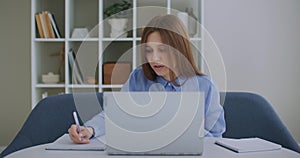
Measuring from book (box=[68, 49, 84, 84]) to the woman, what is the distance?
1430mm

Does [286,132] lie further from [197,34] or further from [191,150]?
[197,34]

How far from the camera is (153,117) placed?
3.22 ft

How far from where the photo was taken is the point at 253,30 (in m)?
3.33

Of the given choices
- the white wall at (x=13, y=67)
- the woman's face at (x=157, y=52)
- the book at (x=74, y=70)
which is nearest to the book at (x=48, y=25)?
the book at (x=74, y=70)

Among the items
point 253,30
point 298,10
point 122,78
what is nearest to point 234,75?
point 253,30

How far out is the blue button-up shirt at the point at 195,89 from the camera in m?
1.38

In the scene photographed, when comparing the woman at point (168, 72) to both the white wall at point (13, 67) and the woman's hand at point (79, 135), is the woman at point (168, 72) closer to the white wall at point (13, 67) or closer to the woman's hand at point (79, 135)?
the woman's hand at point (79, 135)

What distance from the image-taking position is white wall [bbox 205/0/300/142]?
3.31 m

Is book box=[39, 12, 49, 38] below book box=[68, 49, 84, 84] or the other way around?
the other way around

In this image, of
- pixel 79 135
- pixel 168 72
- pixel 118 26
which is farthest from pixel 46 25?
pixel 79 135

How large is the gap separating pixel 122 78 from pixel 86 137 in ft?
5.50

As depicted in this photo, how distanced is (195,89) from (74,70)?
1718mm

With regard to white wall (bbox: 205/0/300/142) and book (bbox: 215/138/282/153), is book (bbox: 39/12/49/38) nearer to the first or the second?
white wall (bbox: 205/0/300/142)

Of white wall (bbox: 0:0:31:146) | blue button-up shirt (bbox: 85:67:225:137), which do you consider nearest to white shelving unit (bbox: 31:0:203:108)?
white wall (bbox: 0:0:31:146)
